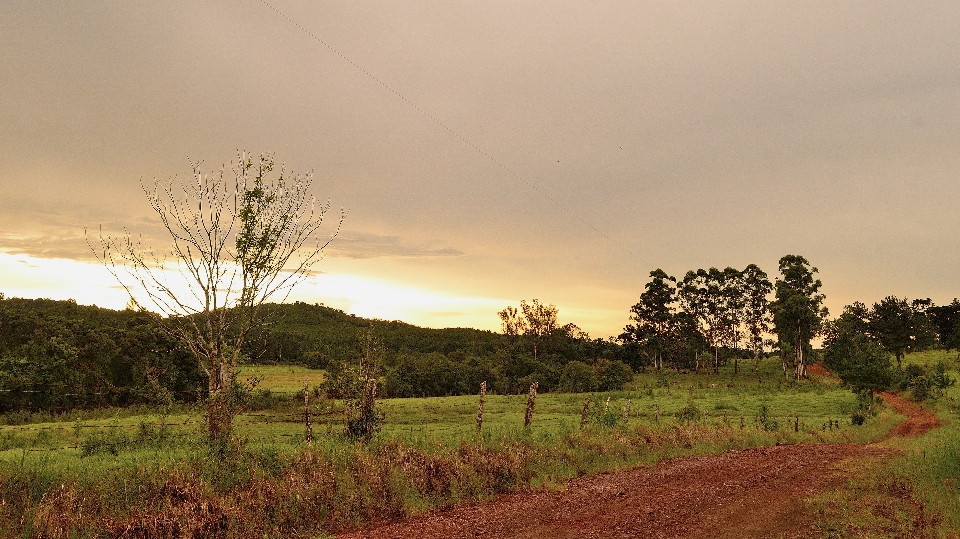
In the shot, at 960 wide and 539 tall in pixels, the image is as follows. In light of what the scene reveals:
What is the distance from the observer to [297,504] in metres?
11.7

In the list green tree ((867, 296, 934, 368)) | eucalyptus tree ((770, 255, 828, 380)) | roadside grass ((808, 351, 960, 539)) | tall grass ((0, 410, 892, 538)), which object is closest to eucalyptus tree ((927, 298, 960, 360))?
green tree ((867, 296, 934, 368))

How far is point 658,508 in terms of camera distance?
12680 millimetres

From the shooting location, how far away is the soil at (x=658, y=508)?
1104 centimetres

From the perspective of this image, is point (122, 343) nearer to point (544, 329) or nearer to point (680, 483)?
point (680, 483)

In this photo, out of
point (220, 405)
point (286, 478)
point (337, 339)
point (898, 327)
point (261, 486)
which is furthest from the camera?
point (337, 339)

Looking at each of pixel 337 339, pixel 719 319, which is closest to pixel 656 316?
pixel 719 319

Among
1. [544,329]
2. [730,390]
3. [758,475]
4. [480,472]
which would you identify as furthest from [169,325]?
[544,329]

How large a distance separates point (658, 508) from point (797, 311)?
229 ft

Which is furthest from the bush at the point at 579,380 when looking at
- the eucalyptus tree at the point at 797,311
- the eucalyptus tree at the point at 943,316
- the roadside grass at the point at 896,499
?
the eucalyptus tree at the point at 943,316

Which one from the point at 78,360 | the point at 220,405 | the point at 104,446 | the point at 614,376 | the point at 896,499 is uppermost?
the point at 220,405

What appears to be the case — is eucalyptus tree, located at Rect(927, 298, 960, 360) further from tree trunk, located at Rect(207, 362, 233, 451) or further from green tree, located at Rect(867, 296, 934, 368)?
tree trunk, located at Rect(207, 362, 233, 451)

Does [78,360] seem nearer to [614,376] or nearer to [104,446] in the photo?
[104,446]

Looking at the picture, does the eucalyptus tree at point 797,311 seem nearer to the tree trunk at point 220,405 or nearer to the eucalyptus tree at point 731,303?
the eucalyptus tree at point 731,303

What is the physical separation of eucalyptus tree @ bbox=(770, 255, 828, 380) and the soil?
60774 millimetres
